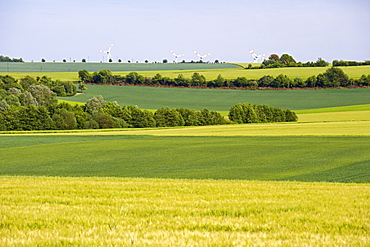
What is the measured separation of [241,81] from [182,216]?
11971cm

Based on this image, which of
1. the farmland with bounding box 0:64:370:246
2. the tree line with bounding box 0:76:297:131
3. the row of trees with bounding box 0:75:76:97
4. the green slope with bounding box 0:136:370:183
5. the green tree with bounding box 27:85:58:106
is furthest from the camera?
the row of trees with bounding box 0:75:76:97

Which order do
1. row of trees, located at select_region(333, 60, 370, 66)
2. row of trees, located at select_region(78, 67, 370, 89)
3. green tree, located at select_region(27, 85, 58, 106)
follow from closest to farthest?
green tree, located at select_region(27, 85, 58, 106)
row of trees, located at select_region(78, 67, 370, 89)
row of trees, located at select_region(333, 60, 370, 66)

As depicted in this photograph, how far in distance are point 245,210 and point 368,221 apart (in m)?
2.44

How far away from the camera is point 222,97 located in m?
111

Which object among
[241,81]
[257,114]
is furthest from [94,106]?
[241,81]

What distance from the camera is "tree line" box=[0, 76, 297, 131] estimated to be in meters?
73.3

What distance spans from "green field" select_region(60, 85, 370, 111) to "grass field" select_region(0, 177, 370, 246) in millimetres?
84161

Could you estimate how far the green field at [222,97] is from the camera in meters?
99.4

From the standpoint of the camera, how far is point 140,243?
23.7 ft

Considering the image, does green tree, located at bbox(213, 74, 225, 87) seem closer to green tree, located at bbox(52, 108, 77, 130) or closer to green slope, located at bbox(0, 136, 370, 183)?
green tree, located at bbox(52, 108, 77, 130)

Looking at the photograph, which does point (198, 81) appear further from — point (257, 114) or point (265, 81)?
point (257, 114)

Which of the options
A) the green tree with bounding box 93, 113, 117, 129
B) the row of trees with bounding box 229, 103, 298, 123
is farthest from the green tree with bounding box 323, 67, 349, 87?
the green tree with bounding box 93, 113, 117, 129

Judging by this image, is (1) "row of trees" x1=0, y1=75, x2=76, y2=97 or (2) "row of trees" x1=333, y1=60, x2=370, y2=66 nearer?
(1) "row of trees" x1=0, y1=75, x2=76, y2=97

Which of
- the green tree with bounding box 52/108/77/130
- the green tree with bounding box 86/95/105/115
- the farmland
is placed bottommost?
the green tree with bounding box 52/108/77/130
